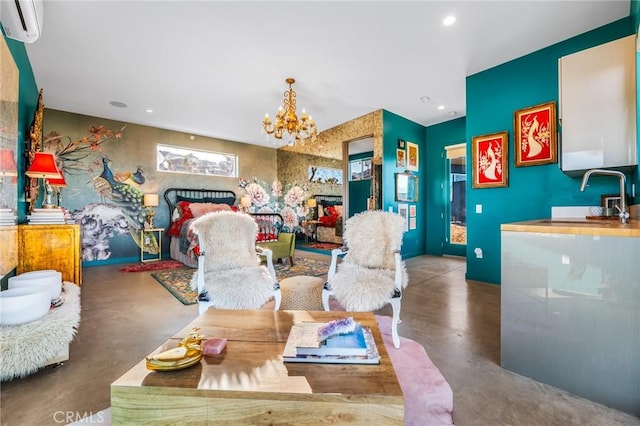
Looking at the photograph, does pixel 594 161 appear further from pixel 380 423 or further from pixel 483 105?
pixel 380 423

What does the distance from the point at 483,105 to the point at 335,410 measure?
4102 millimetres

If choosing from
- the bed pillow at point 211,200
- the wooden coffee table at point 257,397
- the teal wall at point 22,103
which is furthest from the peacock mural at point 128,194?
the wooden coffee table at point 257,397

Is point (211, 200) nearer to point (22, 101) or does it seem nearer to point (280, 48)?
point (22, 101)

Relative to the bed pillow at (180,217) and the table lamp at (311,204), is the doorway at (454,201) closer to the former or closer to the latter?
the table lamp at (311,204)

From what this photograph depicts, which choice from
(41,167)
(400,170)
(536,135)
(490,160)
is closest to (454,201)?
(400,170)

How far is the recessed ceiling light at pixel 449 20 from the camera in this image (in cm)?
244

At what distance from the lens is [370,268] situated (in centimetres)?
246

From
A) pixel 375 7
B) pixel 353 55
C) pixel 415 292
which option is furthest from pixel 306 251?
pixel 375 7

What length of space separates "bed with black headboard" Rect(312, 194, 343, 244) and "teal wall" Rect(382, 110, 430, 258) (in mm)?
1897

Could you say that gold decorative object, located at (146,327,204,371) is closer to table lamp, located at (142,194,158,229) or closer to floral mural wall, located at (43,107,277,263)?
table lamp, located at (142,194,158,229)

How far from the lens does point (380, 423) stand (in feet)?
2.69

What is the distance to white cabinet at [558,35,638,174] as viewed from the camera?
1960 millimetres

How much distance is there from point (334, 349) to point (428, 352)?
1220 millimetres

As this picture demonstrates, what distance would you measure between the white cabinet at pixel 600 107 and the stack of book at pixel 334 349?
7.91 feet
